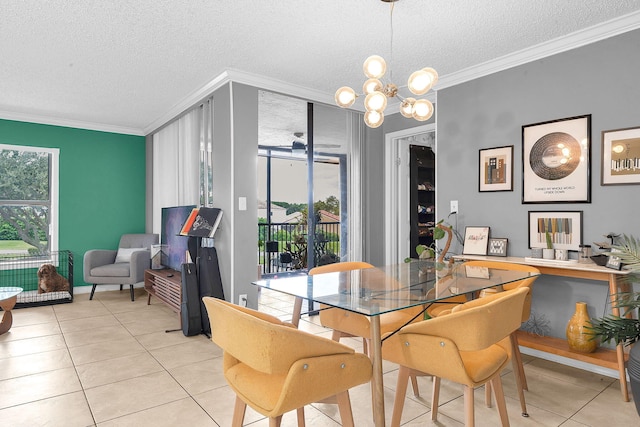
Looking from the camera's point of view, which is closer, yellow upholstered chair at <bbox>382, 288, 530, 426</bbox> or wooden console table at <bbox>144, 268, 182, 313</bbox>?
yellow upholstered chair at <bbox>382, 288, 530, 426</bbox>

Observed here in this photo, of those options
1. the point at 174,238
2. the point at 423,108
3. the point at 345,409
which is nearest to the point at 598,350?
the point at 423,108

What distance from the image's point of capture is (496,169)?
3416 mm

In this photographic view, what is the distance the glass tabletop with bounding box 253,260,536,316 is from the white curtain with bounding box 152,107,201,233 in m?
2.73

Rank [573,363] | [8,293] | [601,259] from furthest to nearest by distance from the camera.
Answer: [8,293], [573,363], [601,259]

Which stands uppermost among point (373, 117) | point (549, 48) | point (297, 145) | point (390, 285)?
point (549, 48)

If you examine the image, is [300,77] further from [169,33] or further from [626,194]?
[626,194]

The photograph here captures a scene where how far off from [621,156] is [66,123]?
642 centimetres

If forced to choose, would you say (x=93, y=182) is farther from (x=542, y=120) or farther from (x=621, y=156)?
(x=621, y=156)

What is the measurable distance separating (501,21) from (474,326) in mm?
2270

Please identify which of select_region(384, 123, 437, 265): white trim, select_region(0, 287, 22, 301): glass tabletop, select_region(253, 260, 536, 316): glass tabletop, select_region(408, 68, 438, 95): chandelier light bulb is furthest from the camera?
select_region(384, 123, 437, 265): white trim

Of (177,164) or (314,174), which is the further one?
(177,164)

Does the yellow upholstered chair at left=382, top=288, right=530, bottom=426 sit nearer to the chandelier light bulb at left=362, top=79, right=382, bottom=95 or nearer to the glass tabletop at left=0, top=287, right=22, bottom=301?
the chandelier light bulb at left=362, top=79, right=382, bottom=95

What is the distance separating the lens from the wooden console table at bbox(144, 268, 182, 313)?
4.07 metres

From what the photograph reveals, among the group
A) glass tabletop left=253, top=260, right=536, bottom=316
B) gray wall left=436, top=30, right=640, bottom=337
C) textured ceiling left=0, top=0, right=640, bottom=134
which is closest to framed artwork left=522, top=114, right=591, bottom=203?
gray wall left=436, top=30, right=640, bottom=337
